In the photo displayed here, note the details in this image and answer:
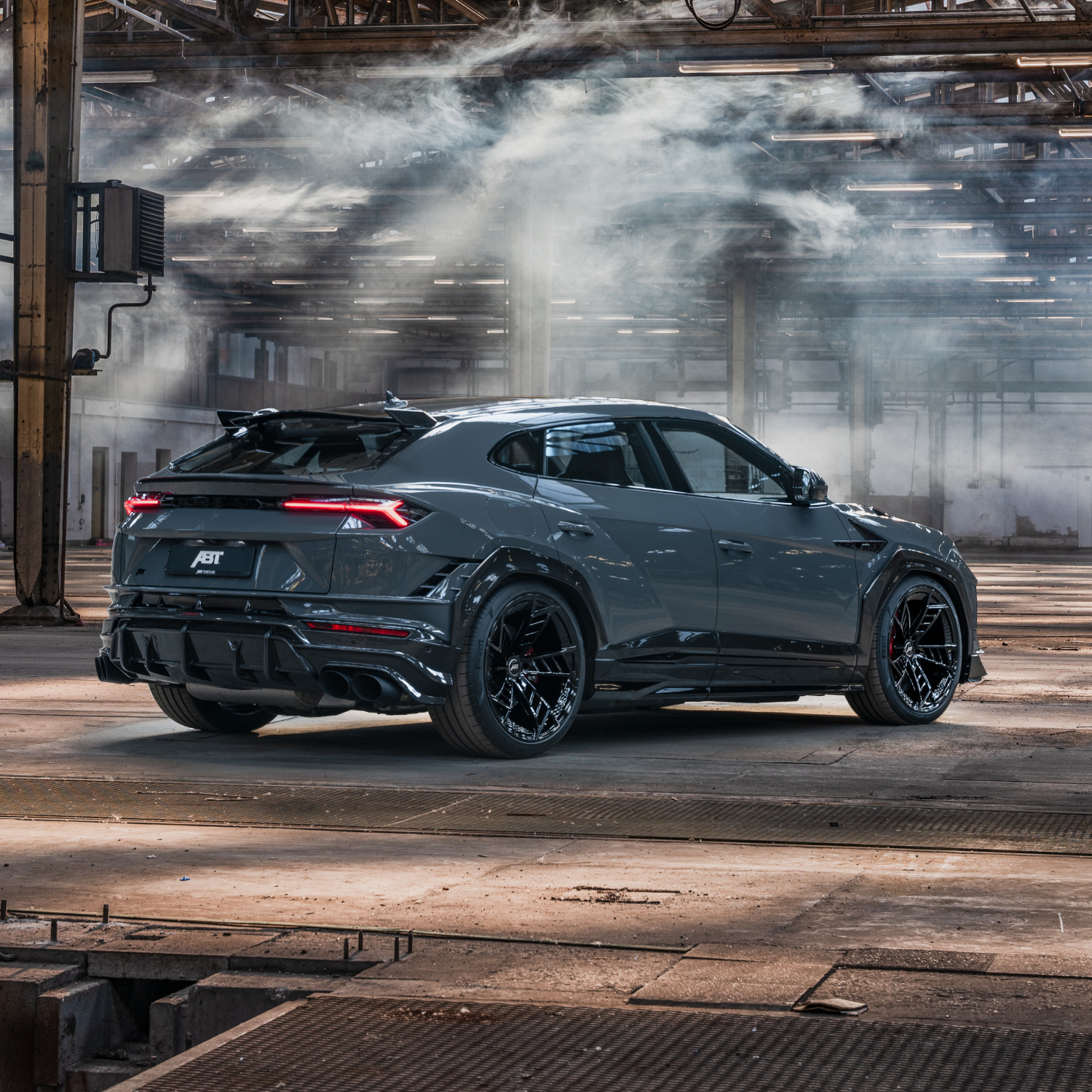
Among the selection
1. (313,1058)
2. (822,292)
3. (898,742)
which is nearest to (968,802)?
(898,742)

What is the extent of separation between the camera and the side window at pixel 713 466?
24.7 ft

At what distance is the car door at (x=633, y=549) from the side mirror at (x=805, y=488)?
0.60m

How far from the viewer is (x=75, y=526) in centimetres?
4478

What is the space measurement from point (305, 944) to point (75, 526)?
4285 cm

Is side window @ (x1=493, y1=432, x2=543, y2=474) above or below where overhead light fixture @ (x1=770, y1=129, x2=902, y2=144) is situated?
below

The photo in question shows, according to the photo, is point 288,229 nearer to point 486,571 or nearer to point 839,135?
point 839,135

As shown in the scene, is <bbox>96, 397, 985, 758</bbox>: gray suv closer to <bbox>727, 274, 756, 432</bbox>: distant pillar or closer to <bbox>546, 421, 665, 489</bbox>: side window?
<bbox>546, 421, 665, 489</bbox>: side window

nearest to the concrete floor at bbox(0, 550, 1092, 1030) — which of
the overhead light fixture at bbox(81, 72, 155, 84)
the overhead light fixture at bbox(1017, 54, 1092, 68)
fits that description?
the overhead light fixture at bbox(1017, 54, 1092, 68)

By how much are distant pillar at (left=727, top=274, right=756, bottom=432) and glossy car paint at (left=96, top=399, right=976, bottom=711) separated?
3253cm

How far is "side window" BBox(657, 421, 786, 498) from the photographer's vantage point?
24.7 ft

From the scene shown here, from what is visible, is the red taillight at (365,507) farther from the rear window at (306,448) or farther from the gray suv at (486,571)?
the rear window at (306,448)

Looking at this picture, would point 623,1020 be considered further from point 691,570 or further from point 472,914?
point 691,570

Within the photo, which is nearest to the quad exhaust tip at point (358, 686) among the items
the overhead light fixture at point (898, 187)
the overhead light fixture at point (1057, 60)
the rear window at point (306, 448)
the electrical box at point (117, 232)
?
the rear window at point (306, 448)

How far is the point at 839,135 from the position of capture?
24.5m
